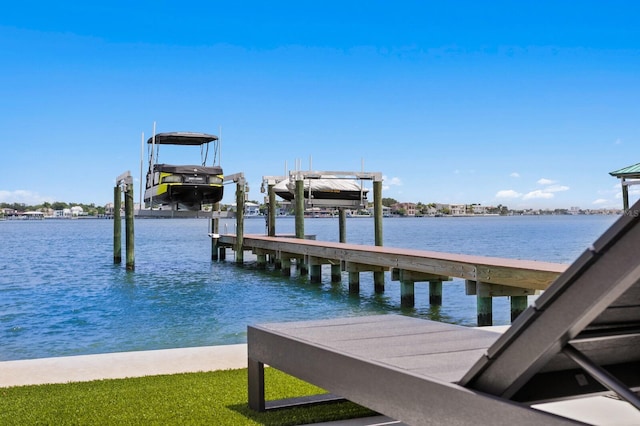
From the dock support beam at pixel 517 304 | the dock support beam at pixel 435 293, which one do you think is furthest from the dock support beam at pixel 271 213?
the dock support beam at pixel 517 304

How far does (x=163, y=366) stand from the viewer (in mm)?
6309

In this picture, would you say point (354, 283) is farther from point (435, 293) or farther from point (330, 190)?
point (330, 190)

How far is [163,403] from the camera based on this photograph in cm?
484

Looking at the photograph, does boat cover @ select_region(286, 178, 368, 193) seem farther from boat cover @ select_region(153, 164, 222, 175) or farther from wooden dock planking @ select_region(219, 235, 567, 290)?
wooden dock planking @ select_region(219, 235, 567, 290)

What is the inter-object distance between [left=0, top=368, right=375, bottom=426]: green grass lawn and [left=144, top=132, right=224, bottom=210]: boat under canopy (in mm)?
17789

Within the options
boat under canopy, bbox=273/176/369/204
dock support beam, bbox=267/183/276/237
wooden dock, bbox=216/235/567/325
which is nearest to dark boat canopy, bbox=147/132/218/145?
dock support beam, bbox=267/183/276/237

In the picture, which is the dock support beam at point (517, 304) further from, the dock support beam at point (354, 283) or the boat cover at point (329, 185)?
the boat cover at point (329, 185)

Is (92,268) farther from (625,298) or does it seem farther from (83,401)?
(625,298)

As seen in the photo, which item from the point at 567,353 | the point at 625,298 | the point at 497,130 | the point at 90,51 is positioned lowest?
the point at 567,353

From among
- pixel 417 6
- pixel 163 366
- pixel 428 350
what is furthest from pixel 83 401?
pixel 417 6

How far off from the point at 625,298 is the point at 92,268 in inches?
1150

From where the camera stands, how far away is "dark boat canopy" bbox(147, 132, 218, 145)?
78.7 feet

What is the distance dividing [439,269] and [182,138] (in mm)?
14933

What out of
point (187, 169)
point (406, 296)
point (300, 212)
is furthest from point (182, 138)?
point (406, 296)
